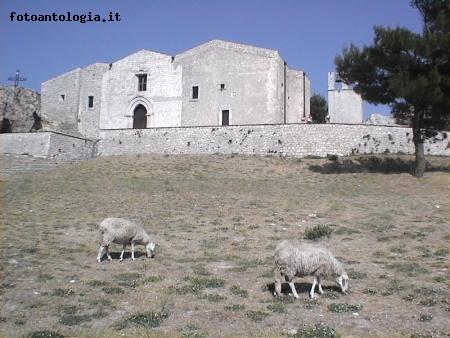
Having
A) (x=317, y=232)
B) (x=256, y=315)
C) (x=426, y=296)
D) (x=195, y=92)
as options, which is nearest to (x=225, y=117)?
(x=195, y=92)

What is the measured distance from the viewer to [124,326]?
8227 mm

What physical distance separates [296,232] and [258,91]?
1048 inches

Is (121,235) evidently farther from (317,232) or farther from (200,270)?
(317,232)

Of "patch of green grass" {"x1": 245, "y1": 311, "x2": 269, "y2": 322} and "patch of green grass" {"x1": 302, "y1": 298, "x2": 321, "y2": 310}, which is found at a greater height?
"patch of green grass" {"x1": 302, "y1": 298, "x2": 321, "y2": 310}

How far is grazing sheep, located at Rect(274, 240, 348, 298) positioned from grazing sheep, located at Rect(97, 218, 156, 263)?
15.3 feet

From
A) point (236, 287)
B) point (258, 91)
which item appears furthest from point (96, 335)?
point (258, 91)

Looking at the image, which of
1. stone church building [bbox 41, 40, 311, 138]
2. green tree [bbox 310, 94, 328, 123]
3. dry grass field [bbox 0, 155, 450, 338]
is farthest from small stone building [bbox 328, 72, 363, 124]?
dry grass field [bbox 0, 155, 450, 338]

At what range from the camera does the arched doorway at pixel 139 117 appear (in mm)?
45750

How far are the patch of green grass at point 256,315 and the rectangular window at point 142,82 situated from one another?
129 ft

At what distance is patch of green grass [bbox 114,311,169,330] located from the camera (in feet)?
27.2

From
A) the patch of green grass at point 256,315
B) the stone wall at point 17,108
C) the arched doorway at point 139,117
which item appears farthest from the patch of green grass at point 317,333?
the arched doorway at point 139,117

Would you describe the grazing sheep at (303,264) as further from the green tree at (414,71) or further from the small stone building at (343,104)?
the small stone building at (343,104)

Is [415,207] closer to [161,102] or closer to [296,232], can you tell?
[296,232]

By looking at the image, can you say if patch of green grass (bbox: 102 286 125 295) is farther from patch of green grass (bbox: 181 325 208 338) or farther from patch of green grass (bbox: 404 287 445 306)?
patch of green grass (bbox: 404 287 445 306)
